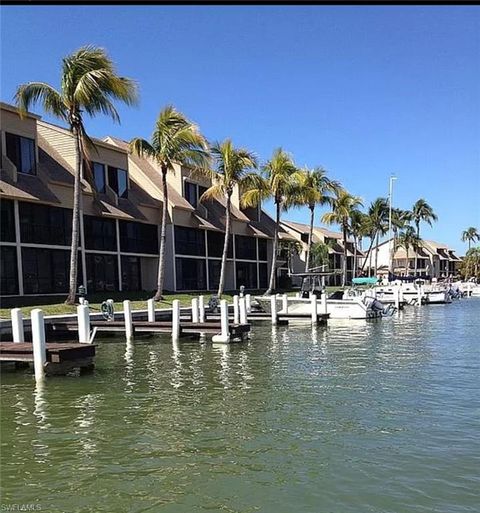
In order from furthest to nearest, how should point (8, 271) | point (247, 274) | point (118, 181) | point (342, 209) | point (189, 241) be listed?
point (342, 209)
point (247, 274)
point (189, 241)
point (118, 181)
point (8, 271)

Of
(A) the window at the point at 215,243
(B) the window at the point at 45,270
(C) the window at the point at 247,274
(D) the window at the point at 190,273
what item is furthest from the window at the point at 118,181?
(C) the window at the point at 247,274

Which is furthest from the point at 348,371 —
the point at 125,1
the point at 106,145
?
the point at 106,145

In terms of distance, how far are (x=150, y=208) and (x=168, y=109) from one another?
9.40m

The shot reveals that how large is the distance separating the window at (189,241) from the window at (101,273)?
608 centimetres

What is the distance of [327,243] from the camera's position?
3049 inches

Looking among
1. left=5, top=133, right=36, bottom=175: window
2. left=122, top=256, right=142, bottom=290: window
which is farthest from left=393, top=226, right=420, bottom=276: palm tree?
left=5, top=133, right=36, bottom=175: window

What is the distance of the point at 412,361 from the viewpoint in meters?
15.0

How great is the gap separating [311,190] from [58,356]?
34504 mm

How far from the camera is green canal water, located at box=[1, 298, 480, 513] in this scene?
20.0 feet

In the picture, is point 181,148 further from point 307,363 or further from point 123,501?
point 123,501

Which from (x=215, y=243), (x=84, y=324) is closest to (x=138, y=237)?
(x=215, y=243)

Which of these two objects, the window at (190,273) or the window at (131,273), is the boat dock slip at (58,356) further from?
the window at (190,273)

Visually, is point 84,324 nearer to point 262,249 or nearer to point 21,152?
point 21,152

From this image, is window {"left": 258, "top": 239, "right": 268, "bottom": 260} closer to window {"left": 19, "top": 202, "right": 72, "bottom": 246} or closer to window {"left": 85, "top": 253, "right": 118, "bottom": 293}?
window {"left": 85, "top": 253, "right": 118, "bottom": 293}
